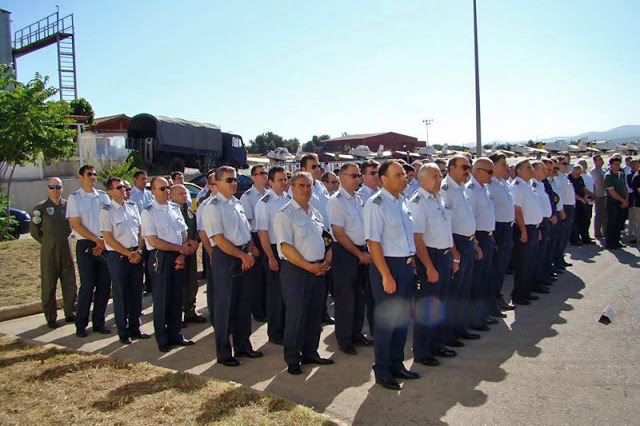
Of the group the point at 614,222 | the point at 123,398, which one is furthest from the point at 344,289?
the point at 614,222

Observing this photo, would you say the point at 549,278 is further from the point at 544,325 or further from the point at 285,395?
the point at 285,395

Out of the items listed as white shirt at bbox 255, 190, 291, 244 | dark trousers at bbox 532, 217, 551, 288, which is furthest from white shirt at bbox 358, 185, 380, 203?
dark trousers at bbox 532, 217, 551, 288

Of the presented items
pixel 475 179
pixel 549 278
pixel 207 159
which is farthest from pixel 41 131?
pixel 207 159

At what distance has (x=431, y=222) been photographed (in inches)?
203

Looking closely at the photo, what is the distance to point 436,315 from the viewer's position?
17.4ft

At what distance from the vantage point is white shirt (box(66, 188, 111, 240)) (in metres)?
6.57

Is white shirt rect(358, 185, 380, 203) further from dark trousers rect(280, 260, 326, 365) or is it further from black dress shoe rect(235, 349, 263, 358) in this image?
black dress shoe rect(235, 349, 263, 358)

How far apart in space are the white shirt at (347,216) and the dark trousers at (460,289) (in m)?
1.06

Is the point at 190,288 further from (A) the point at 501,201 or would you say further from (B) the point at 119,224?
(A) the point at 501,201

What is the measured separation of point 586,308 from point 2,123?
1147 cm

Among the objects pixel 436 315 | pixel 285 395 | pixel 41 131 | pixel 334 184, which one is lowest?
pixel 285 395

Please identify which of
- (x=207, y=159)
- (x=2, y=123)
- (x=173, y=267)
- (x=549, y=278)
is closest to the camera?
(x=173, y=267)

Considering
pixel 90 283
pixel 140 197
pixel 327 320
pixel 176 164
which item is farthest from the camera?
pixel 176 164

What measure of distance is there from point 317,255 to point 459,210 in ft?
5.76
